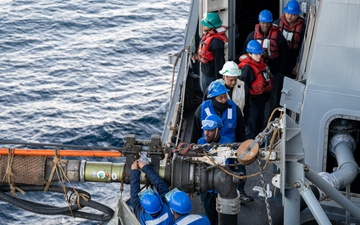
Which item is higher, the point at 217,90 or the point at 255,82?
the point at 217,90

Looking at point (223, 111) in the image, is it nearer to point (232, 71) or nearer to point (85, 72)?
point (232, 71)

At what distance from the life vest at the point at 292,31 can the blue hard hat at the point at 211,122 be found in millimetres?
4444

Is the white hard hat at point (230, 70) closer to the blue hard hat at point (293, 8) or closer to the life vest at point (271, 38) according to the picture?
the life vest at point (271, 38)

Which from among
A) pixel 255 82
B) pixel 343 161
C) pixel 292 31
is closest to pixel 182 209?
pixel 343 161

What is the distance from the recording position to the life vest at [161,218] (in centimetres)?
928

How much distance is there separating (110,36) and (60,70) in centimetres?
343

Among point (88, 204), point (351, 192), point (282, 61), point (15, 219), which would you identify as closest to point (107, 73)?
point (15, 219)

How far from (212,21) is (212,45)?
0.46 m

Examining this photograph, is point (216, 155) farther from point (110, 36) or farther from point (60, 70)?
point (110, 36)

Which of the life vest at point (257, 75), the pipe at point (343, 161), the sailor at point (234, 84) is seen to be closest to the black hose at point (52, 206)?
the pipe at point (343, 161)

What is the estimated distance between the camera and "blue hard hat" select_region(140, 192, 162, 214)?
29.9ft

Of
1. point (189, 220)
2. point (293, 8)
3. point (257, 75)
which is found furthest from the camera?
point (293, 8)

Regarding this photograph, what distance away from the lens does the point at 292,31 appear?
47.5 feet

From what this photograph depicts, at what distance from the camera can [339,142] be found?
37.4 ft
